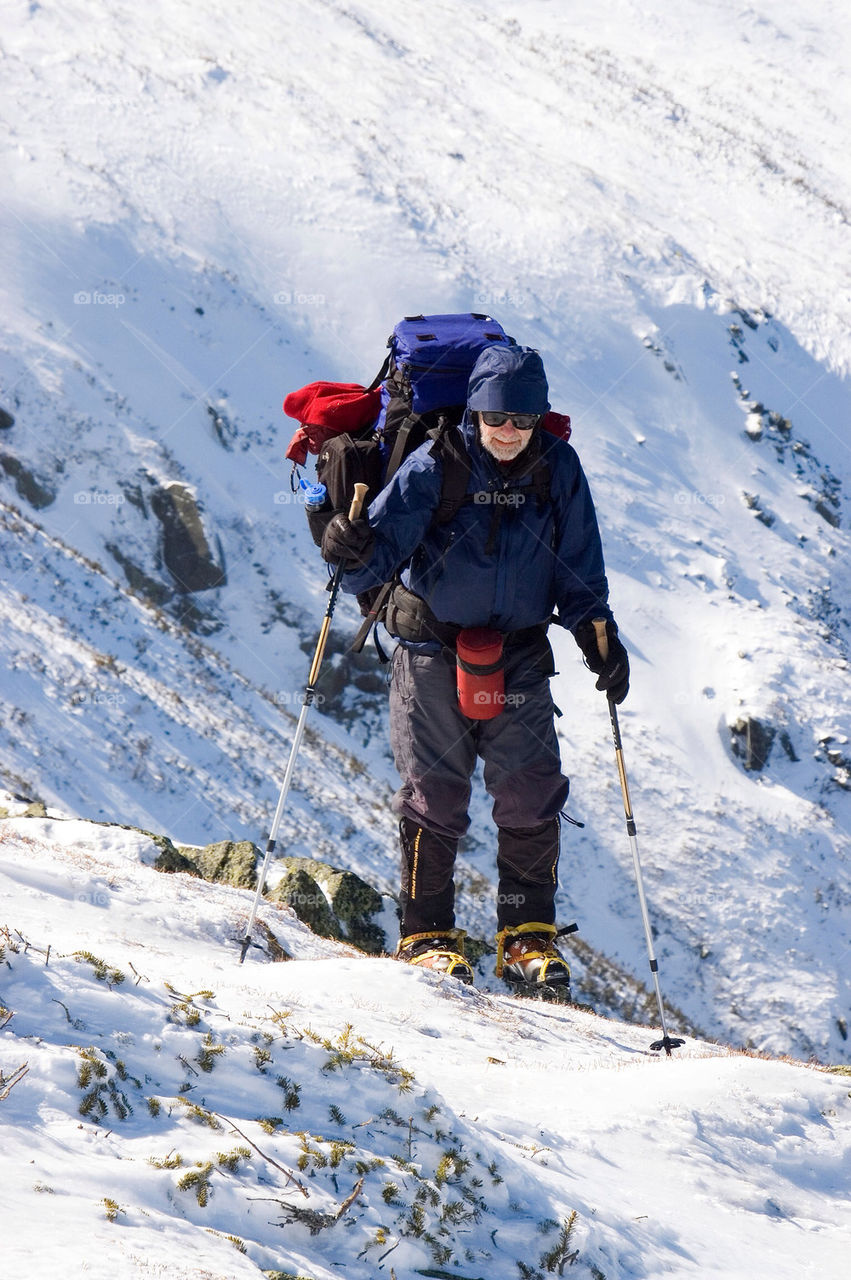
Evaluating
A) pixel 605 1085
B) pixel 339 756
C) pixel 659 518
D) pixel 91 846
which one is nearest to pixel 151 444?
pixel 339 756

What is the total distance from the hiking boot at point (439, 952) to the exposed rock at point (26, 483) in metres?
18.6

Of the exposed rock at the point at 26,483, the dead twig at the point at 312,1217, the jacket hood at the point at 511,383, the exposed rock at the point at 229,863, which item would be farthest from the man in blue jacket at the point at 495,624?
the exposed rock at the point at 26,483

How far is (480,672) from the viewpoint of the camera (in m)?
6.13

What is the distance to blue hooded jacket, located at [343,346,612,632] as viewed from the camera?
577 cm

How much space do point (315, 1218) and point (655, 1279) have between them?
3.43 feet

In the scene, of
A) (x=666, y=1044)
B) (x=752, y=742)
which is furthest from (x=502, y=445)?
(x=752, y=742)

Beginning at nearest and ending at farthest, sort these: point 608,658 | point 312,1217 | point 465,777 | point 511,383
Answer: point 312,1217 → point 511,383 → point 608,658 → point 465,777

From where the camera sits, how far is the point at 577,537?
246 inches

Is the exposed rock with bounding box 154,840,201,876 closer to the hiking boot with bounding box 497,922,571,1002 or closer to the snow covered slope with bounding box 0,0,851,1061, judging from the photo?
the hiking boot with bounding box 497,922,571,1002

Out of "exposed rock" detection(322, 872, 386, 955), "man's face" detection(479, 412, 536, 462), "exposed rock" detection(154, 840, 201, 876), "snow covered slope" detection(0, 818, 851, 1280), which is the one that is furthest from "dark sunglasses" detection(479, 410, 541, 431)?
"exposed rock" detection(322, 872, 386, 955)

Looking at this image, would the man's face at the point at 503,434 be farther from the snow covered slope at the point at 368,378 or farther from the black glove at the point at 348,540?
the snow covered slope at the point at 368,378

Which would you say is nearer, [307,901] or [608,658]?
[608,658]

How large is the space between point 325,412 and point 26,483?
18.3 m

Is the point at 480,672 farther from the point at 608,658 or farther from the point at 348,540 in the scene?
the point at 348,540
